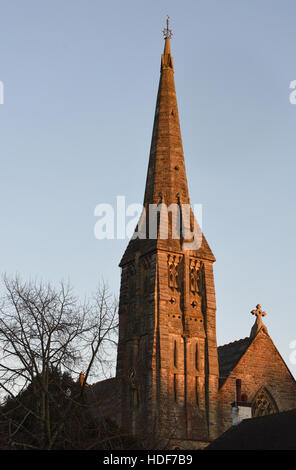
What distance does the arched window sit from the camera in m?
39.6

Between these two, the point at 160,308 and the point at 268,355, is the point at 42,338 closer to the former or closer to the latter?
the point at 160,308

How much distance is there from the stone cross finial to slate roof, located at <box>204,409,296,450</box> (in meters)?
11.4

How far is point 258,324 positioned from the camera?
4169cm

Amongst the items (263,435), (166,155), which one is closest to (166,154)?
(166,155)

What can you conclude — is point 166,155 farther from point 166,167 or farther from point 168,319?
point 168,319

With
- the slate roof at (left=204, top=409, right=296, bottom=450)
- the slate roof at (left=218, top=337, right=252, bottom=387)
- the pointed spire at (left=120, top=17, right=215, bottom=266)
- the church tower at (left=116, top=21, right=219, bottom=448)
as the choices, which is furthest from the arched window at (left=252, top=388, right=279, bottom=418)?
the slate roof at (left=204, top=409, right=296, bottom=450)

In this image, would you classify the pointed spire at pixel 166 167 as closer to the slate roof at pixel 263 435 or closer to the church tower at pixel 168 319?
the church tower at pixel 168 319

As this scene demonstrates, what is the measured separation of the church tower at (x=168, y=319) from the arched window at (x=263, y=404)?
2534 mm

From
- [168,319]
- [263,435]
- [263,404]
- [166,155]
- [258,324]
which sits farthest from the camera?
[166,155]

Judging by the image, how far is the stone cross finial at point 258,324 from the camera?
136ft

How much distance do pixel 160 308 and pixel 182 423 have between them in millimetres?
5694

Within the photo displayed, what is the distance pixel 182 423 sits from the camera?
121 feet

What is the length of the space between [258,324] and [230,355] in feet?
7.68

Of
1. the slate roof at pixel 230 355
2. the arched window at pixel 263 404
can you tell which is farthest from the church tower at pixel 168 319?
the arched window at pixel 263 404
